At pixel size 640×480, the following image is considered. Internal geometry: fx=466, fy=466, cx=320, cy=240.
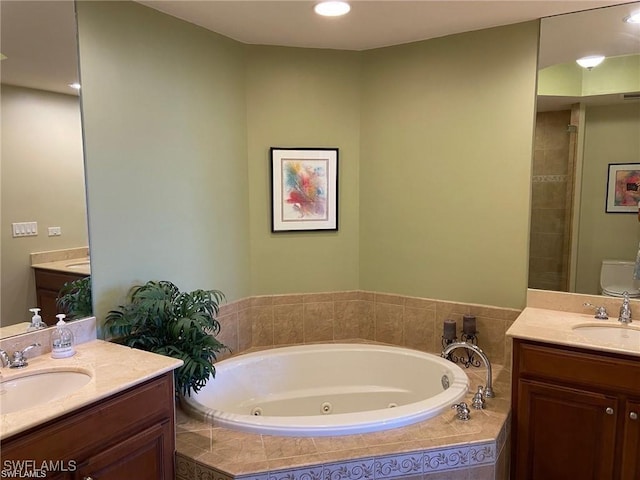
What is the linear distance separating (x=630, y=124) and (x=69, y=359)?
298cm

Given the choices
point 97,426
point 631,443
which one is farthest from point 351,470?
point 631,443

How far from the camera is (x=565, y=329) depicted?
7.74ft

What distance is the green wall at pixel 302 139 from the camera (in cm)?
314

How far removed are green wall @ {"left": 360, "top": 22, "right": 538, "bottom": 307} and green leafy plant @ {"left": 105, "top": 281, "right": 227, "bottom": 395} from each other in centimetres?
148

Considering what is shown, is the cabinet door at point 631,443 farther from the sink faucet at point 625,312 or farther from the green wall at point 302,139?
the green wall at point 302,139

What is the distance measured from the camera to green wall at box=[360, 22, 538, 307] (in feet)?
9.11

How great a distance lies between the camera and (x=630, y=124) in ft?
8.19

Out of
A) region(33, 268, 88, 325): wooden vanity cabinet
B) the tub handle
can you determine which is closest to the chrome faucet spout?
region(33, 268, 88, 325): wooden vanity cabinet

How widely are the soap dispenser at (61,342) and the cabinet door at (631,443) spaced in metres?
2.46

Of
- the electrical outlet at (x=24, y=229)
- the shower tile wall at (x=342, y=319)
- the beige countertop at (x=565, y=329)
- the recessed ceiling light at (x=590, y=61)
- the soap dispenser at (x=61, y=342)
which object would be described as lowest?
the shower tile wall at (x=342, y=319)

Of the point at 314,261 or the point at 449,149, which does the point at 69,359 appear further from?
the point at 449,149

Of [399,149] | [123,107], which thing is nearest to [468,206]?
[399,149]

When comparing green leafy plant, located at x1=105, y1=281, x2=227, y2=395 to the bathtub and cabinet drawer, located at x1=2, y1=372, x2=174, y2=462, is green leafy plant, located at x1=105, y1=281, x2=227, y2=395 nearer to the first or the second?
cabinet drawer, located at x1=2, y1=372, x2=174, y2=462

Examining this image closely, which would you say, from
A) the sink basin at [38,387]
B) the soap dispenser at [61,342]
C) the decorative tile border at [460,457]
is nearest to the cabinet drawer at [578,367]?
the decorative tile border at [460,457]
